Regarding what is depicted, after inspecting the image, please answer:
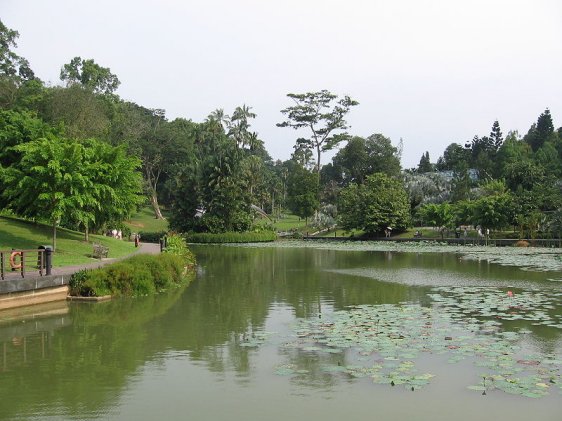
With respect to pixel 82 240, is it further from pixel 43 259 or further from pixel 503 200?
pixel 503 200

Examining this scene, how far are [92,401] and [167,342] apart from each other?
4.04 metres

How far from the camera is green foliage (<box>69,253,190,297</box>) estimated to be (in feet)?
61.7

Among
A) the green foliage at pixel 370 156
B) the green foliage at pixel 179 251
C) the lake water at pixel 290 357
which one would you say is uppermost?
the green foliage at pixel 370 156

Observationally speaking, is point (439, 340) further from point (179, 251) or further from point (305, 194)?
point (305, 194)

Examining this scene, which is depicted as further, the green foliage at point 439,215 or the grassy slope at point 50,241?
the green foliage at point 439,215

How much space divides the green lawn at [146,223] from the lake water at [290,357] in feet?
170

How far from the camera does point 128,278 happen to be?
19578 mm

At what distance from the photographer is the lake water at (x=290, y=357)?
8.27 m

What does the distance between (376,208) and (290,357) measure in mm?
55350

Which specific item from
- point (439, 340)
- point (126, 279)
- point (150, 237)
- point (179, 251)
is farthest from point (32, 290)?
point (150, 237)

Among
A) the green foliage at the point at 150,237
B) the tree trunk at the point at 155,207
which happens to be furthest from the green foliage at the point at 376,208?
the tree trunk at the point at 155,207

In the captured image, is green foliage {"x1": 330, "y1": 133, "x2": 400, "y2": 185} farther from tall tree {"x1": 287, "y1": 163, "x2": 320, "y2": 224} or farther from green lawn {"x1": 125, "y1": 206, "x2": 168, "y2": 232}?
green lawn {"x1": 125, "y1": 206, "x2": 168, "y2": 232}

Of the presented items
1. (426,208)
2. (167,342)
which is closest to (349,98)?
(426,208)

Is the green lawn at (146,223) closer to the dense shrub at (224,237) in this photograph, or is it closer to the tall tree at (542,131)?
the dense shrub at (224,237)
